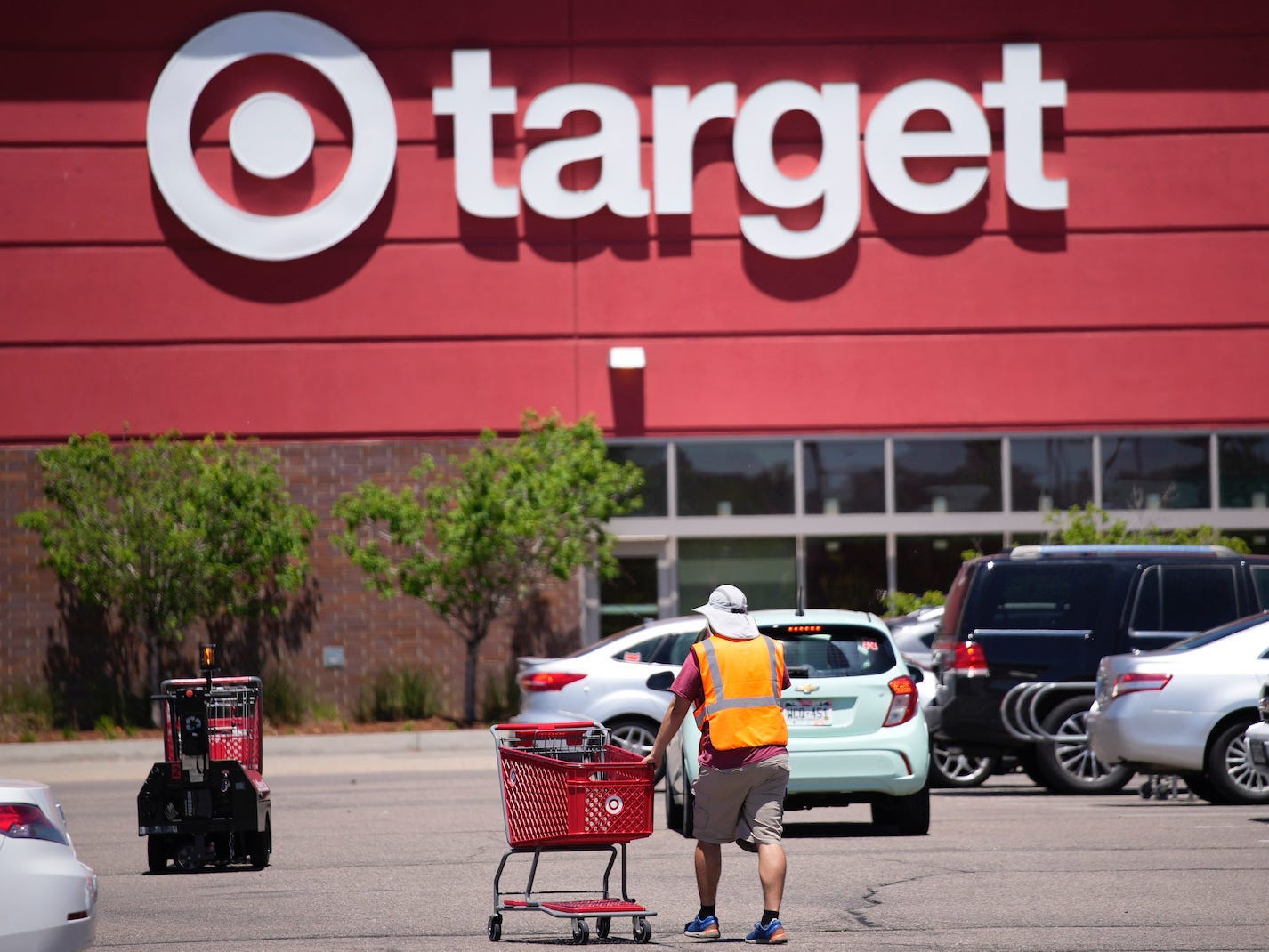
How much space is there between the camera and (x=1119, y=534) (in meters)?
25.5

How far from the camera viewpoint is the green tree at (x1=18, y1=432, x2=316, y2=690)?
84.5ft

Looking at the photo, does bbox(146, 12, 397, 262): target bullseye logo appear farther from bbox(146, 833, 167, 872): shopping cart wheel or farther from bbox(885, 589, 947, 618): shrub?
bbox(146, 833, 167, 872): shopping cart wheel

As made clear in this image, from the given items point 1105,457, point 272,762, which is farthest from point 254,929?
point 1105,457

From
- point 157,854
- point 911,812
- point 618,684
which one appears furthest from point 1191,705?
point 157,854

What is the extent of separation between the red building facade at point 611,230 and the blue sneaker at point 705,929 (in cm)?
1877

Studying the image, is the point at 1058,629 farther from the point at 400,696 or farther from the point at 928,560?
the point at 400,696

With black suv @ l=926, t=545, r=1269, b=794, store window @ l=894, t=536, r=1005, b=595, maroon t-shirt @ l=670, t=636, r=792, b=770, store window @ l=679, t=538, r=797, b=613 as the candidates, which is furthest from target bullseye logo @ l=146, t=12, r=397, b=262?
maroon t-shirt @ l=670, t=636, r=792, b=770

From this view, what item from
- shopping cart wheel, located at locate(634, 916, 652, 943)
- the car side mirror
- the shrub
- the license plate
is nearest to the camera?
shopping cart wheel, located at locate(634, 916, 652, 943)

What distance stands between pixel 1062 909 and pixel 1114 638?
7.03 metres

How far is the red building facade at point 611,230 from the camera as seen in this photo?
89.7 ft

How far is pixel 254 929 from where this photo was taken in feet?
29.8

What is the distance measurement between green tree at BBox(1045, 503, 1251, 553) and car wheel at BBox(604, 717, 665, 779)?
10058 mm

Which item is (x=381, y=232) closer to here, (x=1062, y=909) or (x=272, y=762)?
(x=272, y=762)

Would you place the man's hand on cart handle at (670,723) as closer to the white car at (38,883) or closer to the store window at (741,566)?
the white car at (38,883)
